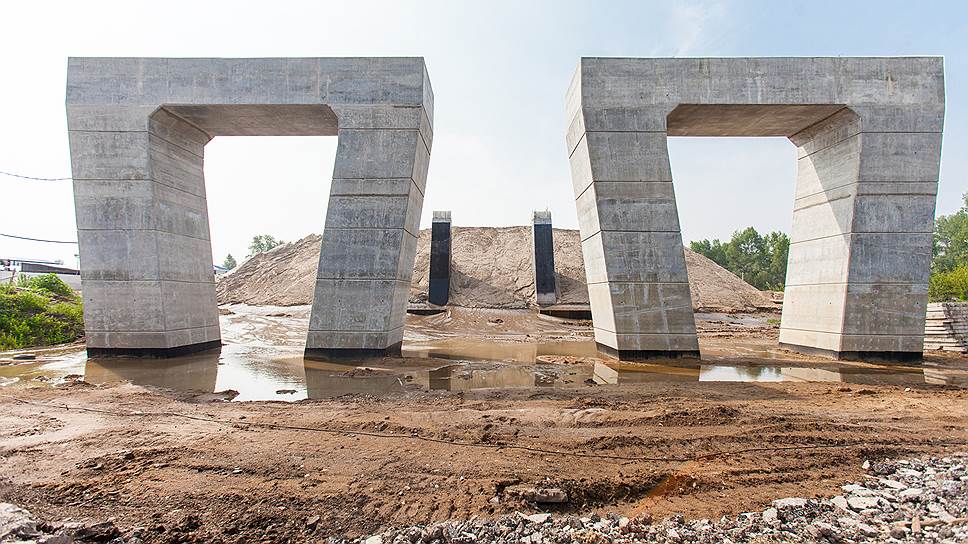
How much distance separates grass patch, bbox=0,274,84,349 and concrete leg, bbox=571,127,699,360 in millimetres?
16645

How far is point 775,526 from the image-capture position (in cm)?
324

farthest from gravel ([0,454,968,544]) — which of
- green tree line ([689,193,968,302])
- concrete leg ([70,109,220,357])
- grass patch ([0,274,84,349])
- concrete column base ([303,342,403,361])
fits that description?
green tree line ([689,193,968,302])

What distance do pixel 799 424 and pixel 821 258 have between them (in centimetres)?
861

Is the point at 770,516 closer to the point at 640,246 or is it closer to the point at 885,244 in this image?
the point at 640,246

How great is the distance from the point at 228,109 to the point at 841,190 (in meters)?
15.5

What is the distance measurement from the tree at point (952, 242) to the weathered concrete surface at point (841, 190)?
50.8 m

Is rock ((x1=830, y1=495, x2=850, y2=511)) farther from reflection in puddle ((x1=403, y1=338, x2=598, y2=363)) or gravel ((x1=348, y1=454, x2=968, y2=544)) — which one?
reflection in puddle ((x1=403, y1=338, x2=598, y2=363))

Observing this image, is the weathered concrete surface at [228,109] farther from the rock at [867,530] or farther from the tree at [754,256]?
the tree at [754,256]

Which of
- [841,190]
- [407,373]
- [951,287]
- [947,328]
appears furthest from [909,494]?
[951,287]

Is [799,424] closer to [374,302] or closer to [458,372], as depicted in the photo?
[458,372]

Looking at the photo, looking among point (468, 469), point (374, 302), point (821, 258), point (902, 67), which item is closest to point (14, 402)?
point (374, 302)

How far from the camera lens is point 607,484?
4.03 metres

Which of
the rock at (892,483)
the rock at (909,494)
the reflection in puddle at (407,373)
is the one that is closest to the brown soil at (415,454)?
the rock at (892,483)

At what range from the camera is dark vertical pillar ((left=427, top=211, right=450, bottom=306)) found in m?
26.6
